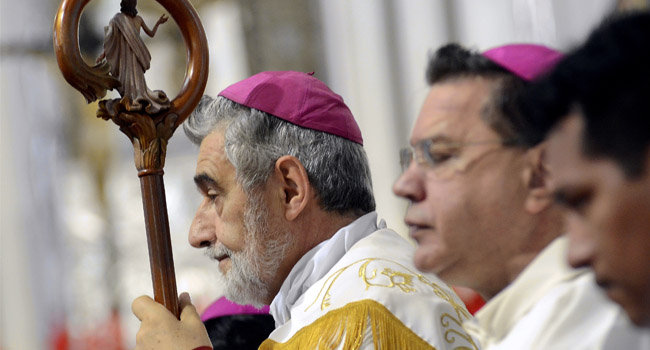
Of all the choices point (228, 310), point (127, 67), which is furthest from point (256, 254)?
point (228, 310)

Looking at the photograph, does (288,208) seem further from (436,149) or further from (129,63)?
(436,149)

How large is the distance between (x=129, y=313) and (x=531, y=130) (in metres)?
5.42

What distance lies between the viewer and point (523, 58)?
1837mm

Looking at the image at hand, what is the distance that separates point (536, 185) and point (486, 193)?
→ 89 mm

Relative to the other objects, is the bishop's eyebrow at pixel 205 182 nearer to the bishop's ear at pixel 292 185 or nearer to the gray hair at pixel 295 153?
the gray hair at pixel 295 153

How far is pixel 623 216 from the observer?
1161 mm

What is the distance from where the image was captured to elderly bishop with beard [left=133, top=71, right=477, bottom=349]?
274 centimetres

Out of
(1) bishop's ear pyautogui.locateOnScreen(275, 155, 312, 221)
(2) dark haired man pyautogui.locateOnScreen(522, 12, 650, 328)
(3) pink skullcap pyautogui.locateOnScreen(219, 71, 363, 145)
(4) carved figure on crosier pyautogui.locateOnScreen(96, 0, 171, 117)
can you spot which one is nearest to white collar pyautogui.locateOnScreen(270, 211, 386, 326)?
(1) bishop's ear pyautogui.locateOnScreen(275, 155, 312, 221)

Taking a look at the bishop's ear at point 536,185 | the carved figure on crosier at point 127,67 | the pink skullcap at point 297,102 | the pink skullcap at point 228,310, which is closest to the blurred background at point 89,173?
the pink skullcap at point 228,310

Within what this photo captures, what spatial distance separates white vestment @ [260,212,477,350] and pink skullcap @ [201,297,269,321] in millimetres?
898

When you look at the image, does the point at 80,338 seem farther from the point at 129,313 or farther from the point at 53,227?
the point at 53,227

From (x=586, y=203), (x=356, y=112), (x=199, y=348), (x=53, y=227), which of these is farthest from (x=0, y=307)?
(x=586, y=203)

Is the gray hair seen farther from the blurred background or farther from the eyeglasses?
the blurred background

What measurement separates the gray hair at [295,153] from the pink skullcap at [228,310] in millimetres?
919
